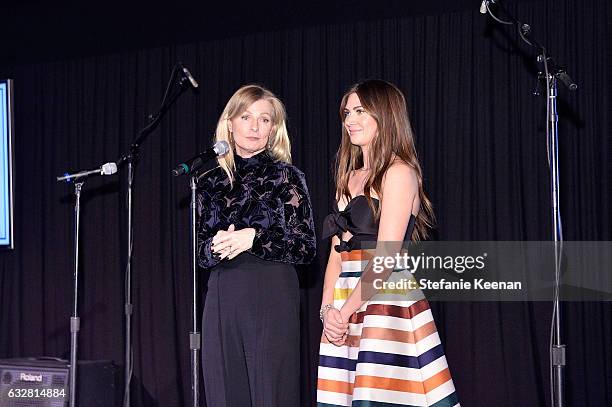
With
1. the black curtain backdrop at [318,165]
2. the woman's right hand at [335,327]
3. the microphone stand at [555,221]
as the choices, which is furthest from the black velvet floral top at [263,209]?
the black curtain backdrop at [318,165]

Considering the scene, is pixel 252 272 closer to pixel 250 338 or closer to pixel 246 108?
pixel 250 338

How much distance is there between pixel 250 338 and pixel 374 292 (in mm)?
631

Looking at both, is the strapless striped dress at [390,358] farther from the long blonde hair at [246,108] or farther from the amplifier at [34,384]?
the amplifier at [34,384]

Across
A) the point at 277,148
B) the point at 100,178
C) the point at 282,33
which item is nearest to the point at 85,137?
the point at 100,178

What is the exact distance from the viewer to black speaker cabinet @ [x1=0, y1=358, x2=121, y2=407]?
480 centimetres

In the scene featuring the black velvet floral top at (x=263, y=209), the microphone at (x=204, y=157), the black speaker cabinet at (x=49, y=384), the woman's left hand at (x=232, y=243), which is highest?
the microphone at (x=204, y=157)

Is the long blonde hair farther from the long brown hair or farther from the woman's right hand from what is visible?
the woman's right hand

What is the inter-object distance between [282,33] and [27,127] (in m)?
2.25

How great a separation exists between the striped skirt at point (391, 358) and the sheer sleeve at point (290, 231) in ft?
1.39

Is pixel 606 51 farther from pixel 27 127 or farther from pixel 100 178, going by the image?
pixel 27 127

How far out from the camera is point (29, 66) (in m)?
6.34

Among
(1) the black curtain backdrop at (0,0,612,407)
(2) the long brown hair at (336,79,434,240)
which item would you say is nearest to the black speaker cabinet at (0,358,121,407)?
(1) the black curtain backdrop at (0,0,612,407)

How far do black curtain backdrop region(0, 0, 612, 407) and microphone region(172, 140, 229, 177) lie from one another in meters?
1.80

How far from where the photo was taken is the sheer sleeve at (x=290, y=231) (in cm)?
321
